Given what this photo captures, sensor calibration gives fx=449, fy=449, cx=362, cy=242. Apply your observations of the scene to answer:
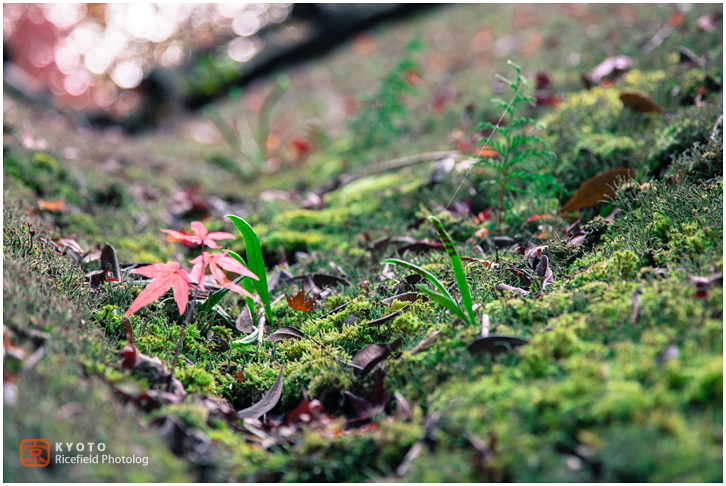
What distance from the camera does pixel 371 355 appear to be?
1557mm

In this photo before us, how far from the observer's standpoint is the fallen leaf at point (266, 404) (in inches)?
58.1

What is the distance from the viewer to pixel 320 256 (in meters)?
2.50

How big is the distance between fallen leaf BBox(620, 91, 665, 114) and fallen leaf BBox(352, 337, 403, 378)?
213cm

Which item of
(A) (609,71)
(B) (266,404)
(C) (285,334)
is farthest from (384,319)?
(A) (609,71)

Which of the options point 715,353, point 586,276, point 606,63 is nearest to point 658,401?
point 715,353

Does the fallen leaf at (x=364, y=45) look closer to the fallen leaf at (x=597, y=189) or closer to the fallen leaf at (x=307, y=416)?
the fallen leaf at (x=597, y=189)

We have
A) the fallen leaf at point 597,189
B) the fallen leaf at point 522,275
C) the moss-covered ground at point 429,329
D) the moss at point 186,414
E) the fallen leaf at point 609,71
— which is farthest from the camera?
the fallen leaf at point 609,71

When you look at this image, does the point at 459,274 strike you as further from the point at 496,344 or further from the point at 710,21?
the point at 710,21

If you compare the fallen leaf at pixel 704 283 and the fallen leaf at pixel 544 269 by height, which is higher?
the fallen leaf at pixel 704 283

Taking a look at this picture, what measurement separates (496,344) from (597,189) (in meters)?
1.20

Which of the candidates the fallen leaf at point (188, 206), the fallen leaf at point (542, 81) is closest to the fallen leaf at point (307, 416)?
the fallen leaf at point (188, 206)

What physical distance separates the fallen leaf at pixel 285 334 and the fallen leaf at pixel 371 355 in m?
0.32

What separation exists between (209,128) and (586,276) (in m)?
7.02

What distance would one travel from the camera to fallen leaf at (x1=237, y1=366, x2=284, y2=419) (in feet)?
4.84
